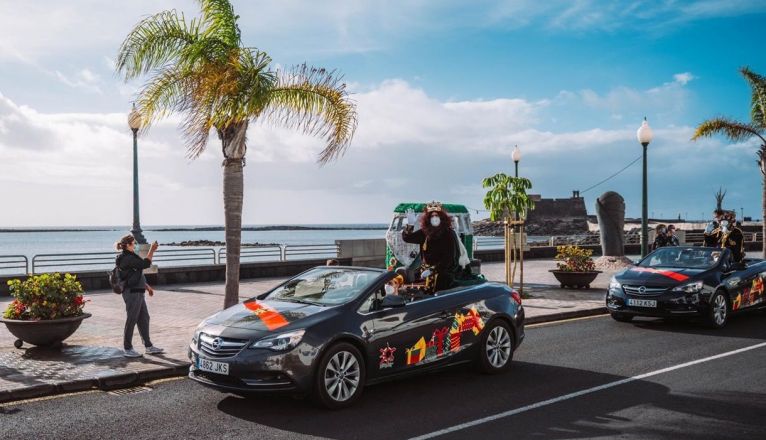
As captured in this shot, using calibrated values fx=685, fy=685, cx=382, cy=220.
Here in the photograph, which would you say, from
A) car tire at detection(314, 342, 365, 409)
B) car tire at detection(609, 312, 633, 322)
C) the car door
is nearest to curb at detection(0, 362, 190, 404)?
car tire at detection(314, 342, 365, 409)

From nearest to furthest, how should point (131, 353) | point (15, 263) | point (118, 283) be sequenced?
point (131, 353) → point (118, 283) → point (15, 263)

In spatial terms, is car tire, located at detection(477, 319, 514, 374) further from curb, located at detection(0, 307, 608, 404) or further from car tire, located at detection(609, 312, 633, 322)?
car tire, located at detection(609, 312, 633, 322)

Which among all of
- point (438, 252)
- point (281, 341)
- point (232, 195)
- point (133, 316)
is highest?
point (232, 195)

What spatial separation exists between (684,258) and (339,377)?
915cm

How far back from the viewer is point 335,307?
7.19 m

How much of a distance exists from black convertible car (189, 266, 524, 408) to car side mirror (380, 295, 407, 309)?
11mm

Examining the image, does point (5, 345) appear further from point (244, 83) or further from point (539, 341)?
point (539, 341)

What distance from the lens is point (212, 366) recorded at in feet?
22.4

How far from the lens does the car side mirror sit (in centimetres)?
734

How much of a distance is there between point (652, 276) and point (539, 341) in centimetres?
293

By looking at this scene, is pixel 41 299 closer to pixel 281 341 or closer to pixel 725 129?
pixel 281 341

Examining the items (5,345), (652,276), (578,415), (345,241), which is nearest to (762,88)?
(345,241)

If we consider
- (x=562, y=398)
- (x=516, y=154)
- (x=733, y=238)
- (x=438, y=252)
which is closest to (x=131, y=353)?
(x=438, y=252)

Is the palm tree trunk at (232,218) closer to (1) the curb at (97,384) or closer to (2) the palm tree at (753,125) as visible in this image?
(1) the curb at (97,384)
